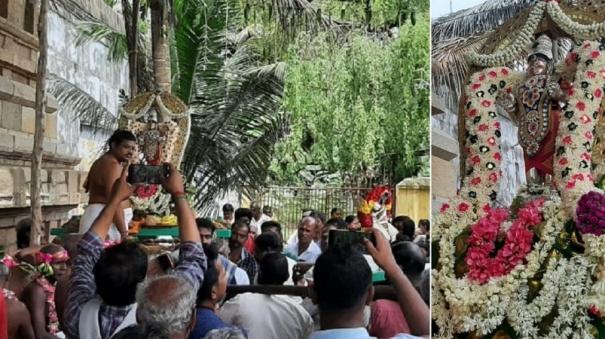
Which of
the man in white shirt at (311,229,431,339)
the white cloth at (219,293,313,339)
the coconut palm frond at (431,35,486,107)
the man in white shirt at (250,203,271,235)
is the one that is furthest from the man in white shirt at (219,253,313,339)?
the man in white shirt at (250,203,271,235)

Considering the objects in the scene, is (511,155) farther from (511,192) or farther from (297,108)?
(297,108)

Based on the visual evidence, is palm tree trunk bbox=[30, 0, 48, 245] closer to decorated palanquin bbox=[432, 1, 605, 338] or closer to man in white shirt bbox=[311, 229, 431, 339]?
decorated palanquin bbox=[432, 1, 605, 338]

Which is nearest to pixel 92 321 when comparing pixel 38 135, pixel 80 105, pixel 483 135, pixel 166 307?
pixel 166 307

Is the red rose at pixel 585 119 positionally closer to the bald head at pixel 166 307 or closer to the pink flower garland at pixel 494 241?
the pink flower garland at pixel 494 241

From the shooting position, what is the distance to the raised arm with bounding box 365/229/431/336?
2.08m

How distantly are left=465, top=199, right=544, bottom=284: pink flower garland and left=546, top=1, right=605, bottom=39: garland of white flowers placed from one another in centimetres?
69

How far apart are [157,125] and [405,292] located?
3157 millimetres

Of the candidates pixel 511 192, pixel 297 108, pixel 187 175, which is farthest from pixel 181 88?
pixel 511 192

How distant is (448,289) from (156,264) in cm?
121

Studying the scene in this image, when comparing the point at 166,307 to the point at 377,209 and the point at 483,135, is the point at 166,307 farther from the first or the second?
the point at 377,209

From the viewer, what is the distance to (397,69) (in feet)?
12.9

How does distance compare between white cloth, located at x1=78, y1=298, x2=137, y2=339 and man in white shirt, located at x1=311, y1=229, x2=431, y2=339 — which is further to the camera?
white cloth, located at x1=78, y1=298, x2=137, y2=339

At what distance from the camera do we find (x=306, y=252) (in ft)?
13.9

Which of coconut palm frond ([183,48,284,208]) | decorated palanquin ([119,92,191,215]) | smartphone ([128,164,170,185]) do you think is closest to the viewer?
smartphone ([128,164,170,185])
